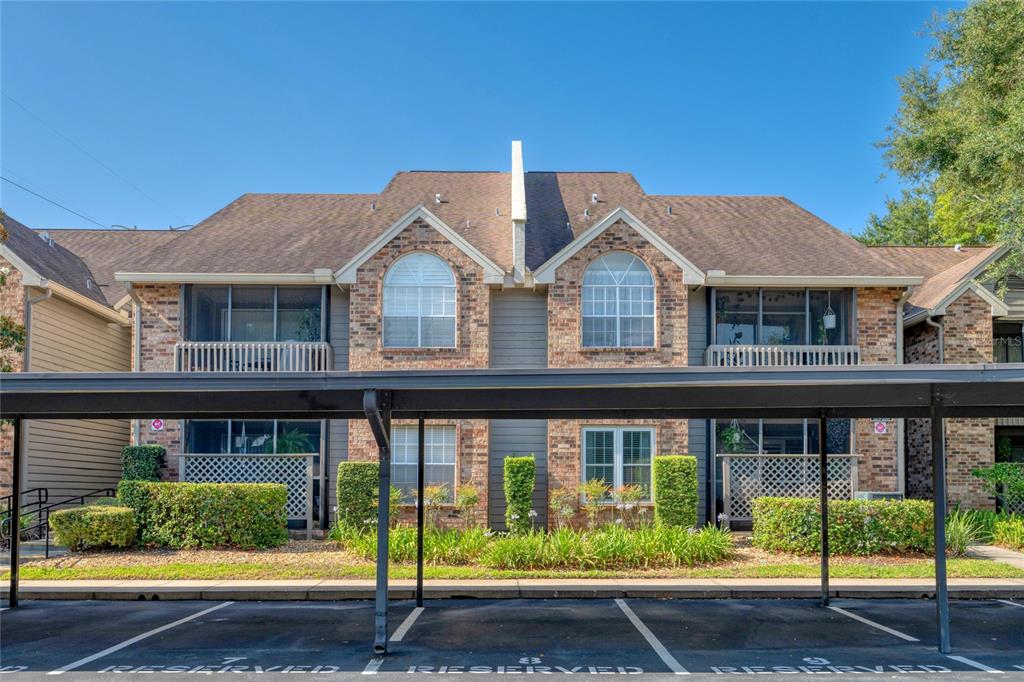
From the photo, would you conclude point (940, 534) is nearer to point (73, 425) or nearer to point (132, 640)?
point (132, 640)

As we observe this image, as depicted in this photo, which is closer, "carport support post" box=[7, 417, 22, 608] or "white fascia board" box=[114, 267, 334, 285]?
"carport support post" box=[7, 417, 22, 608]

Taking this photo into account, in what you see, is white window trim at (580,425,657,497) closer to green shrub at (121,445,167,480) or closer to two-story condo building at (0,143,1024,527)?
two-story condo building at (0,143,1024,527)

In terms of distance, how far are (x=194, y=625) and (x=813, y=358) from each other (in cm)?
1383

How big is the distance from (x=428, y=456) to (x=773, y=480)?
23.6ft

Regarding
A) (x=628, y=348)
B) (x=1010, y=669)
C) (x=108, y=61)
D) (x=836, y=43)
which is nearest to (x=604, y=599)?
(x=1010, y=669)

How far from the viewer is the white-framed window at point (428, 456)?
59.9 ft

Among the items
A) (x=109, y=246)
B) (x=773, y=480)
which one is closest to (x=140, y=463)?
(x=109, y=246)

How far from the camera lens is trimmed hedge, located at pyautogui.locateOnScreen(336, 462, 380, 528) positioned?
55.7 feet

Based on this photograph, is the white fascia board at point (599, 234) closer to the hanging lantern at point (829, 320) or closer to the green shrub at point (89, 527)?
the hanging lantern at point (829, 320)

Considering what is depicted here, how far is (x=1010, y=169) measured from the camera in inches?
720

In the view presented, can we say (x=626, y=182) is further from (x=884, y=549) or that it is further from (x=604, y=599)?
(x=604, y=599)

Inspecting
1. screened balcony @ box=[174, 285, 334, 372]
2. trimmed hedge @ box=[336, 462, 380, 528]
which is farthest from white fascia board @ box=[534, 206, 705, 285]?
trimmed hedge @ box=[336, 462, 380, 528]

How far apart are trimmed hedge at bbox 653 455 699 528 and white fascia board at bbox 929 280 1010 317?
697cm

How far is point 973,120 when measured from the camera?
1942 cm
